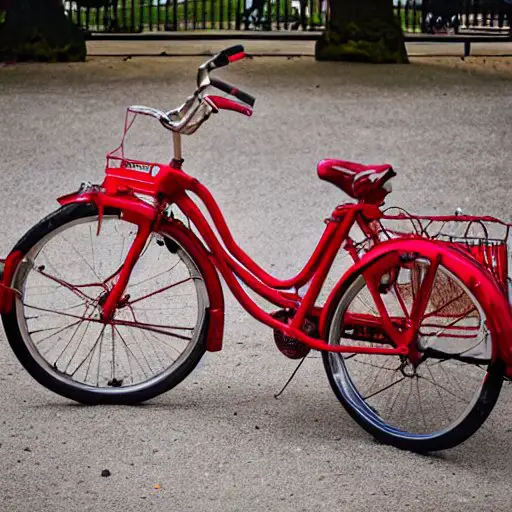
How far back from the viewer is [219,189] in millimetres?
8930

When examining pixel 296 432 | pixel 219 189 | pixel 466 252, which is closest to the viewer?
pixel 466 252

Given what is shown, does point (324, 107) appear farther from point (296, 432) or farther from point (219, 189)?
point (296, 432)

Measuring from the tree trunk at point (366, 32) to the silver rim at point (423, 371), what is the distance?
390 inches

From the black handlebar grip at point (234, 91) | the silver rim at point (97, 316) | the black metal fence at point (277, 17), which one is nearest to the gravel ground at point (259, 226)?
the silver rim at point (97, 316)

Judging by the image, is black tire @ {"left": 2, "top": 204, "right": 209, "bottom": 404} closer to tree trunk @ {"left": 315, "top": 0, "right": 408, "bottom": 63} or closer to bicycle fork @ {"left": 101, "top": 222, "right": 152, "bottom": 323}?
bicycle fork @ {"left": 101, "top": 222, "right": 152, "bottom": 323}

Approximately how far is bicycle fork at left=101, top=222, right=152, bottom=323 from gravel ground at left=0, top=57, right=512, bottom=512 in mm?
395

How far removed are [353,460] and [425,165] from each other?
17.6 feet

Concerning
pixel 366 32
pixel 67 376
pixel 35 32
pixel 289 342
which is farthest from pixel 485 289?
pixel 35 32

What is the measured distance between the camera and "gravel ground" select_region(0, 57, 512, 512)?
4.38 meters

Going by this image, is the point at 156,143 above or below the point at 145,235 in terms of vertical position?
below

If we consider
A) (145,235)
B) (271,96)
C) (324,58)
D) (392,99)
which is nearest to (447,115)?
(392,99)

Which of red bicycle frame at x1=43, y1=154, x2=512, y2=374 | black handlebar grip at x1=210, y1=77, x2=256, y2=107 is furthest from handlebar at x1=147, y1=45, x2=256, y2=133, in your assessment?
red bicycle frame at x1=43, y1=154, x2=512, y2=374

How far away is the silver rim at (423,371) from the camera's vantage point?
4.58 meters

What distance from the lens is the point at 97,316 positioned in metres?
5.84
